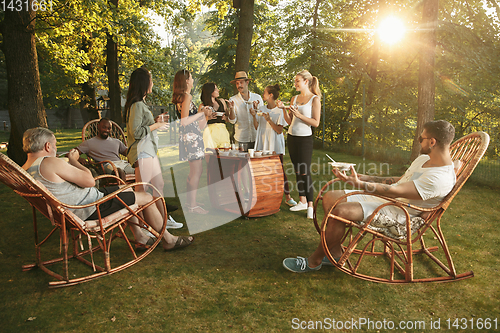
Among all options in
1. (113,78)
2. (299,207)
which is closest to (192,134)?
(299,207)

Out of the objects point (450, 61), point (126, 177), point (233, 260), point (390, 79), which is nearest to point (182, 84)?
point (126, 177)

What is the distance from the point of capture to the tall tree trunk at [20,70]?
19.2 feet

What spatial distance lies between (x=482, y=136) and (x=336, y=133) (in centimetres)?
977

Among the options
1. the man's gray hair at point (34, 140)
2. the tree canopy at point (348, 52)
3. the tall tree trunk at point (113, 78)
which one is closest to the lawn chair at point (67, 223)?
the man's gray hair at point (34, 140)

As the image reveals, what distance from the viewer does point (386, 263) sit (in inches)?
117

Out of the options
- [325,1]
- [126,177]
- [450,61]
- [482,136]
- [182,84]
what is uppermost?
[325,1]

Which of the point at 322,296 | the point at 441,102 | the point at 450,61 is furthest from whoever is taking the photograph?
the point at 441,102

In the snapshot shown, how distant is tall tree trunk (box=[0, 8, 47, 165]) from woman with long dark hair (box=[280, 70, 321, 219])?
4999 mm

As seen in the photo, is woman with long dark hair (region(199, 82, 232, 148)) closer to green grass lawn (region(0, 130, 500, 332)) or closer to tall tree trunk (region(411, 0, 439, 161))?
green grass lawn (region(0, 130, 500, 332))

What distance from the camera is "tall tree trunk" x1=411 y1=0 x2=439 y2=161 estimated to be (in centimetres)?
674

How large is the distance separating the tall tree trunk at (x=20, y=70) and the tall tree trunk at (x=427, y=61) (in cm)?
800

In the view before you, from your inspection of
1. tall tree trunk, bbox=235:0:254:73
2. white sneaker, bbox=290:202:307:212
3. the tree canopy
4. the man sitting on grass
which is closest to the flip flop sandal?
the man sitting on grass

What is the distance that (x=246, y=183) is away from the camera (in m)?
4.50

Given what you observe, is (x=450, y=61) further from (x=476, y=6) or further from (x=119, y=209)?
(x=119, y=209)
